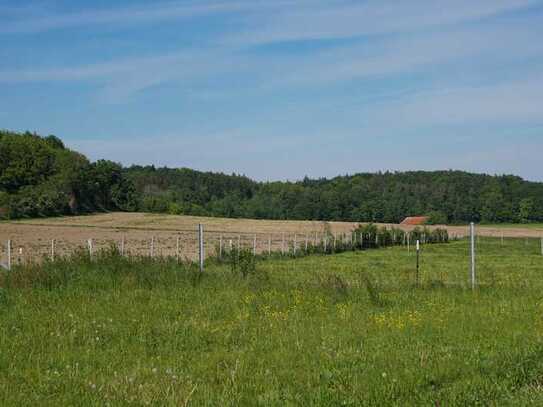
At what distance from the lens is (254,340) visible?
30.9 ft

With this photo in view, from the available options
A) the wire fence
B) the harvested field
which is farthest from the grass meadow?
the harvested field

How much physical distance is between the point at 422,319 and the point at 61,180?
317 ft

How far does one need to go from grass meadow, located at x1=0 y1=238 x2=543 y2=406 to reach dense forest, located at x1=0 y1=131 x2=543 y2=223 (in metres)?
82.9

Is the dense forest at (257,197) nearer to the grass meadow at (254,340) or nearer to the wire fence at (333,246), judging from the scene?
the wire fence at (333,246)

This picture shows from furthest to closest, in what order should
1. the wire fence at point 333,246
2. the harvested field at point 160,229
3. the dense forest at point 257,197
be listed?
the dense forest at point 257,197 → the harvested field at point 160,229 → the wire fence at point 333,246

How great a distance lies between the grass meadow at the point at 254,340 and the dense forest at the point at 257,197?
272ft

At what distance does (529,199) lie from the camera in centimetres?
12131

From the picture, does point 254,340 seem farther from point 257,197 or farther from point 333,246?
point 257,197

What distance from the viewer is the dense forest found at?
99938 mm

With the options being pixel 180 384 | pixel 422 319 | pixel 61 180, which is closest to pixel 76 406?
pixel 180 384

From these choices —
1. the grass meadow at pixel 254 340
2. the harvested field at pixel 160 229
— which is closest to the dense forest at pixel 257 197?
the harvested field at pixel 160 229

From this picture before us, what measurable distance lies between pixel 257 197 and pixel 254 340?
132 meters

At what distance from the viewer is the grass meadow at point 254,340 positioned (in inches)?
265

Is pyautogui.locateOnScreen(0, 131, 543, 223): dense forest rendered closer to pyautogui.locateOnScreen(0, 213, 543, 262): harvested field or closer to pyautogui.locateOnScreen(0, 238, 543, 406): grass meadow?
pyautogui.locateOnScreen(0, 213, 543, 262): harvested field
